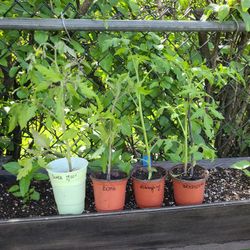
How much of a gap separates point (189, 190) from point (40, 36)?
794mm

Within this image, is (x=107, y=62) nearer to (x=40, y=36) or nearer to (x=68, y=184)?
(x=40, y=36)

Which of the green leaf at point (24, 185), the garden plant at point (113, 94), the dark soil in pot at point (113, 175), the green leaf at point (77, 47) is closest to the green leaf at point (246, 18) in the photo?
the garden plant at point (113, 94)

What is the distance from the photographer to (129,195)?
1804 mm

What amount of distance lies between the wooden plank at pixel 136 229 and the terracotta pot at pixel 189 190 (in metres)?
0.05

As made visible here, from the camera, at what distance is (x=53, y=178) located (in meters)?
1.55

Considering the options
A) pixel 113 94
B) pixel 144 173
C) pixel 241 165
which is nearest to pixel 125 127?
pixel 113 94

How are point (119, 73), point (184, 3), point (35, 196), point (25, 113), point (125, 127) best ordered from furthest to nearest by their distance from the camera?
point (184, 3) → point (119, 73) → point (35, 196) → point (125, 127) → point (25, 113)

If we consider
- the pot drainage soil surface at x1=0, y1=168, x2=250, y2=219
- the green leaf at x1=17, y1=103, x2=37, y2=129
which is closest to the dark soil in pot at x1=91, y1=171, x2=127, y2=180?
the pot drainage soil surface at x1=0, y1=168, x2=250, y2=219

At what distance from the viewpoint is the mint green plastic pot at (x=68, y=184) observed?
60.7 inches

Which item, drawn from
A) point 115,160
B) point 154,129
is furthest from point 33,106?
point 154,129

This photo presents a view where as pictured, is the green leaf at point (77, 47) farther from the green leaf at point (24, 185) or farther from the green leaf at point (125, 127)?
the green leaf at point (24, 185)

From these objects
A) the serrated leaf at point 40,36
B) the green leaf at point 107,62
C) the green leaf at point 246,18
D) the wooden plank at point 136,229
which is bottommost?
the wooden plank at point 136,229

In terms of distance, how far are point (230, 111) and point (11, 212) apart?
1182 millimetres

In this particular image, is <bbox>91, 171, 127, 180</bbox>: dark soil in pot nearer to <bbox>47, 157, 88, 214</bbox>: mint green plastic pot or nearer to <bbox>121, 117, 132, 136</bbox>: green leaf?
<bbox>47, 157, 88, 214</bbox>: mint green plastic pot
